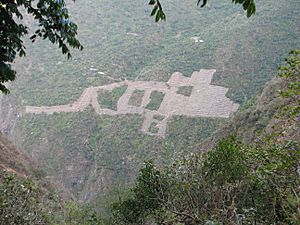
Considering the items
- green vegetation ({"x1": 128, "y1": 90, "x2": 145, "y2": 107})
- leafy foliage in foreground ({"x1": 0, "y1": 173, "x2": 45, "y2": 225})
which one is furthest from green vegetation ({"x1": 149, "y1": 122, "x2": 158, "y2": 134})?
leafy foliage in foreground ({"x1": 0, "y1": 173, "x2": 45, "y2": 225})

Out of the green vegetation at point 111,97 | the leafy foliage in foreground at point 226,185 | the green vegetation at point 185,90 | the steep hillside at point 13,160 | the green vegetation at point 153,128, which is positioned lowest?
the leafy foliage in foreground at point 226,185

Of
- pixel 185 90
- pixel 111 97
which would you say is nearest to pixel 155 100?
pixel 185 90

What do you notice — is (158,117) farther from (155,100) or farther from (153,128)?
(155,100)

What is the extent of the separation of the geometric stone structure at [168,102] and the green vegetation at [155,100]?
17.1 inches

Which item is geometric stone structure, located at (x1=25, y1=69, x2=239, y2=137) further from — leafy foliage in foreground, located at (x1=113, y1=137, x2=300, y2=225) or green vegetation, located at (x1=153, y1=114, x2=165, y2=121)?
leafy foliage in foreground, located at (x1=113, y1=137, x2=300, y2=225)

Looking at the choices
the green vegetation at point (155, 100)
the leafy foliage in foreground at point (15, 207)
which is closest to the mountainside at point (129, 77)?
the green vegetation at point (155, 100)

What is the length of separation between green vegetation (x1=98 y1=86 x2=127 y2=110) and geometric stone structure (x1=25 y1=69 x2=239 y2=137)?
1.78ft

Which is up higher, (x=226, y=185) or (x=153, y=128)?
(x=153, y=128)

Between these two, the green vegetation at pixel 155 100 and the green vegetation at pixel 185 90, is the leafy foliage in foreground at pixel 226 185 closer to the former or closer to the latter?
the green vegetation at pixel 155 100

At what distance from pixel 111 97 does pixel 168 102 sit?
29.2 feet

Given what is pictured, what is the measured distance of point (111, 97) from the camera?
5797 centimetres

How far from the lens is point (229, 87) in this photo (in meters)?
50.6

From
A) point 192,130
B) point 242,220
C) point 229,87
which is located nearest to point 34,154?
point 192,130

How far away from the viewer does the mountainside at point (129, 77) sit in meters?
44.3
